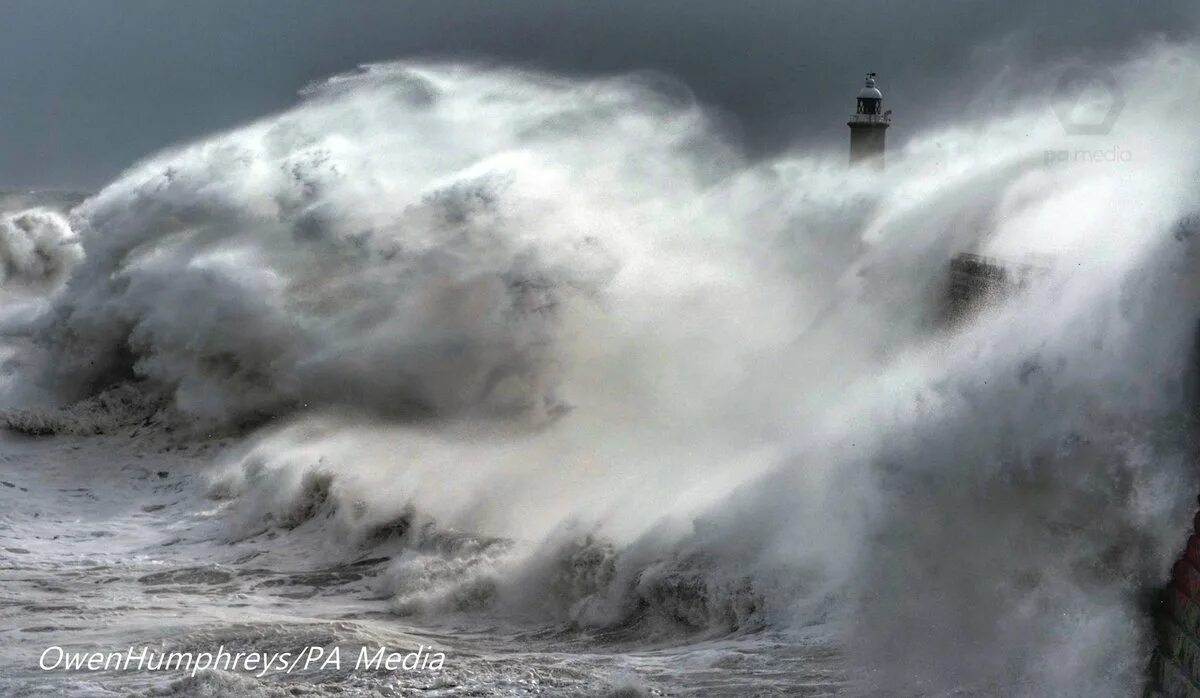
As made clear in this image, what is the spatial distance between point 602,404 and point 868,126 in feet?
47.6

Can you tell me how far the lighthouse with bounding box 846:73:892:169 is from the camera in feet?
92.9

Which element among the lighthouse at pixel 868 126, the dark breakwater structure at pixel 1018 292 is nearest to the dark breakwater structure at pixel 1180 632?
the dark breakwater structure at pixel 1018 292

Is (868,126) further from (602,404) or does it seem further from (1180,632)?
(1180,632)

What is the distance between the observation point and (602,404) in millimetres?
16516

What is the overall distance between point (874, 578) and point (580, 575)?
2587mm

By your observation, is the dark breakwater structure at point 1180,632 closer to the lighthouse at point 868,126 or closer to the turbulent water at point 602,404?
the turbulent water at point 602,404

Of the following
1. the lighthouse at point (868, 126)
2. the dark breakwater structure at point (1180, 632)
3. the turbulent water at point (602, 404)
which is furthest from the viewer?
the lighthouse at point (868, 126)

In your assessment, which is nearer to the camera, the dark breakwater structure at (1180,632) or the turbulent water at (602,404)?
the dark breakwater structure at (1180,632)

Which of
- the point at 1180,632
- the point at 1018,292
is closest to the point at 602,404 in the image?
the point at 1018,292

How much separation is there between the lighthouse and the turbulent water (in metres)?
1.96

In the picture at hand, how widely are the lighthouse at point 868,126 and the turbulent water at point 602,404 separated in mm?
1965

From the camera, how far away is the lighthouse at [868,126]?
28328 mm

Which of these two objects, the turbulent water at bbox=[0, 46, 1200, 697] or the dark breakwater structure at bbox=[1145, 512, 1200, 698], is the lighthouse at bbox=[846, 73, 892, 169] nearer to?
the turbulent water at bbox=[0, 46, 1200, 697]

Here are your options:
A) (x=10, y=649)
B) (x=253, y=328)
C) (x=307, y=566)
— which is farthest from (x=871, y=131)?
(x=10, y=649)
